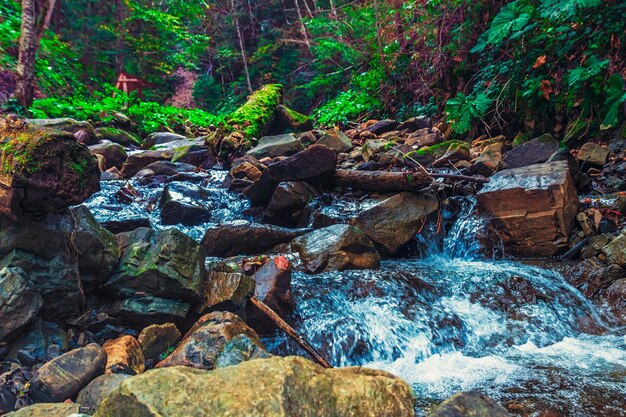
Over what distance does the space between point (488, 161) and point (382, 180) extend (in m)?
1.97

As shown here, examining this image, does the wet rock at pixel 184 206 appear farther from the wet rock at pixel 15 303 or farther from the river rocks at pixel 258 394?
the river rocks at pixel 258 394

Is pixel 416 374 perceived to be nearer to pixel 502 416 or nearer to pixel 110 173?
pixel 502 416

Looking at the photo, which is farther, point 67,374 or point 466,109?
point 466,109

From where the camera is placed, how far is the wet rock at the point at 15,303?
2609 mm

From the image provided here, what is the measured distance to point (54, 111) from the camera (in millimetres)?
4750

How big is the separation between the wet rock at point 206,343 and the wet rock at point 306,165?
11.6ft

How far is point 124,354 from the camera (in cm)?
281

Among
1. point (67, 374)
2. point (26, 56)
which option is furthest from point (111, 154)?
point (67, 374)

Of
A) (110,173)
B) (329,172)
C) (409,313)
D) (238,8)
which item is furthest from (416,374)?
(238,8)

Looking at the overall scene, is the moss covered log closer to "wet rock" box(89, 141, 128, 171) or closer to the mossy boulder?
"wet rock" box(89, 141, 128, 171)

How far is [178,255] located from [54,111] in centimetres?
259

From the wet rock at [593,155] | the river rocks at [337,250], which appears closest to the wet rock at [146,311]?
the river rocks at [337,250]

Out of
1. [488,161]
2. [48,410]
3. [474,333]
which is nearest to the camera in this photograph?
[48,410]

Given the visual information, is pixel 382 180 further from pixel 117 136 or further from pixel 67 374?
pixel 117 136
